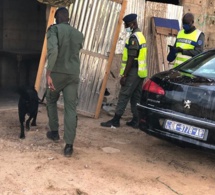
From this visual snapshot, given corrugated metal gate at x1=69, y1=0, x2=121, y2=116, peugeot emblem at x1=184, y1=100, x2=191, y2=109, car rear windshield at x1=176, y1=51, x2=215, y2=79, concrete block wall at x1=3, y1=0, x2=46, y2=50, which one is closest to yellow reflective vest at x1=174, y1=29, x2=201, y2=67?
car rear windshield at x1=176, y1=51, x2=215, y2=79

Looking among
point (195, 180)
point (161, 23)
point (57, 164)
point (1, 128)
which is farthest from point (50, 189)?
point (161, 23)

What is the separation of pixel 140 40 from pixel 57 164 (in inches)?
99.3

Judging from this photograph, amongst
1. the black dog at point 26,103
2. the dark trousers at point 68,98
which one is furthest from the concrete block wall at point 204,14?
the dark trousers at point 68,98

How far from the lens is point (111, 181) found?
406 centimetres

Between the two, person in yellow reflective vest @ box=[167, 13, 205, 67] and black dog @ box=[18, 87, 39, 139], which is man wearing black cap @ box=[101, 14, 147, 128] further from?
black dog @ box=[18, 87, 39, 139]

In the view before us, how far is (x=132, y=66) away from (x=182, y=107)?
1.88m

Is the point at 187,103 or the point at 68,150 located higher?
the point at 187,103

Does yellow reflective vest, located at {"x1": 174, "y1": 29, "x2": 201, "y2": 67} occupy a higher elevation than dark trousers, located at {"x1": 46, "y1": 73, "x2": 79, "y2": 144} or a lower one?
higher

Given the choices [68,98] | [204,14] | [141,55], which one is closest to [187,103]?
[68,98]

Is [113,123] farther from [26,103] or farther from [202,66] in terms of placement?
[202,66]

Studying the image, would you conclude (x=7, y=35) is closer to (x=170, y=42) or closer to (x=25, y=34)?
(x=25, y=34)

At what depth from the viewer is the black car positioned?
14.0ft

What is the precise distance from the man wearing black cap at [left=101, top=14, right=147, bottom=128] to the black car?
1.12 m

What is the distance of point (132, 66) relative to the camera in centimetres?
611
